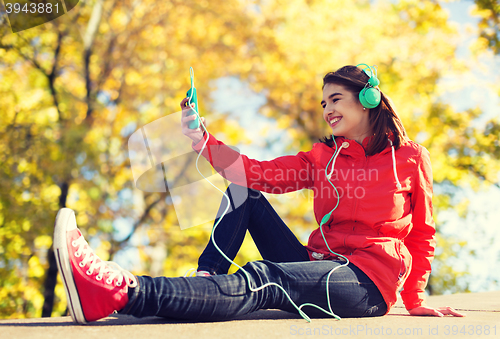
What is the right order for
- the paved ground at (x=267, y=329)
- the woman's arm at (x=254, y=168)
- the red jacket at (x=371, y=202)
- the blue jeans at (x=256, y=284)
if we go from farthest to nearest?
the woman's arm at (x=254, y=168)
the red jacket at (x=371, y=202)
the blue jeans at (x=256, y=284)
the paved ground at (x=267, y=329)

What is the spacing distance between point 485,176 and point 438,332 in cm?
457

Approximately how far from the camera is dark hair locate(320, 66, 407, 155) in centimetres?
207

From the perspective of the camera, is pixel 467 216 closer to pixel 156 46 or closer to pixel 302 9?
pixel 302 9

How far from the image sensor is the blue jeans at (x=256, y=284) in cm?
148

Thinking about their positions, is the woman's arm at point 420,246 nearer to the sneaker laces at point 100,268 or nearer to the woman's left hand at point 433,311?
the woman's left hand at point 433,311

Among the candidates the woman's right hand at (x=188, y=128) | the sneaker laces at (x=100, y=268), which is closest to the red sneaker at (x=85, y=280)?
the sneaker laces at (x=100, y=268)

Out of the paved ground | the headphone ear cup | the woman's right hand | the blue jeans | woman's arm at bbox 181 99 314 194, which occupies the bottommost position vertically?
the paved ground

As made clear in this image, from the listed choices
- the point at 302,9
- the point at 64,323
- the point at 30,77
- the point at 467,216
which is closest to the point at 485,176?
the point at 467,216

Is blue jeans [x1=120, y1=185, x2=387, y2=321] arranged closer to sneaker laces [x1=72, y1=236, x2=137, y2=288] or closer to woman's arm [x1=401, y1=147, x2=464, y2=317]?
sneaker laces [x1=72, y1=236, x2=137, y2=288]

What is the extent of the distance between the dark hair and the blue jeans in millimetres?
611

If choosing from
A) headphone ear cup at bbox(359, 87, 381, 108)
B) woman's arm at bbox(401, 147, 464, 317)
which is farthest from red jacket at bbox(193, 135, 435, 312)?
headphone ear cup at bbox(359, 87, 381, 108)

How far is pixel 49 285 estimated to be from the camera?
5.58m

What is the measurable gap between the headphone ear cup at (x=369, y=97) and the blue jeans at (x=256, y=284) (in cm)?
76

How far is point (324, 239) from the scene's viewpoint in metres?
1.98
